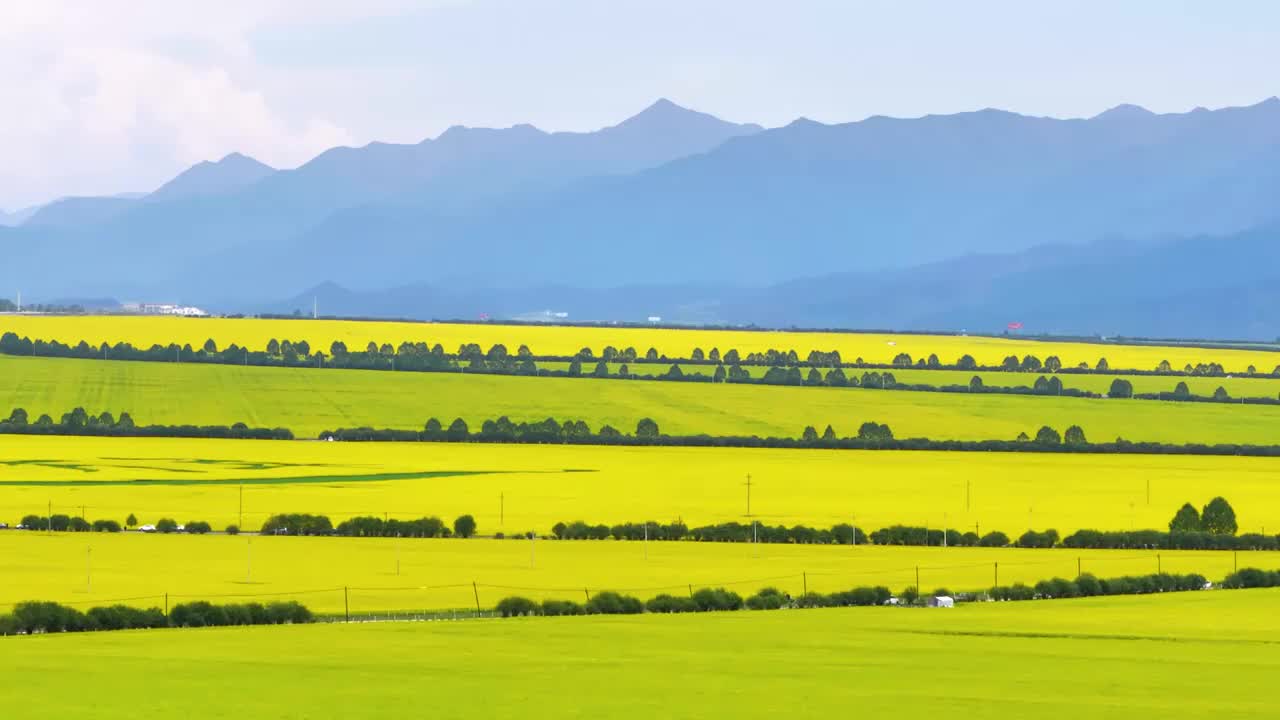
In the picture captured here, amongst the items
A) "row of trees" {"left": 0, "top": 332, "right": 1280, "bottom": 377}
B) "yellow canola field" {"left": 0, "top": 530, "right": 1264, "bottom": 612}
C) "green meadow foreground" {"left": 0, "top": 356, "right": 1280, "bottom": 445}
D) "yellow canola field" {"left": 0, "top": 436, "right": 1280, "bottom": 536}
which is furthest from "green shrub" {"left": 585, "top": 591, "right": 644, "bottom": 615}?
"row of trees" {"left": 0, "top": 332, "right": 1280, "bottom": 377}

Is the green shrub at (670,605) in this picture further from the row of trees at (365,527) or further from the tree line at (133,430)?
the tree line at (133,430)

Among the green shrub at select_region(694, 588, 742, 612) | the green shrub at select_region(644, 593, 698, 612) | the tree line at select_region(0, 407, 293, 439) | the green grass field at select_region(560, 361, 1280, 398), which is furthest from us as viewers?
the green grass field at select_region(560, 361, 1280, 398)

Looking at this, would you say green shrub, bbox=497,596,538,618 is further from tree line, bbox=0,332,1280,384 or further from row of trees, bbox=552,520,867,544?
tree line, bbox=0,332,1280,384

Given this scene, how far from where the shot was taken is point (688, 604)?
53688 millimetres

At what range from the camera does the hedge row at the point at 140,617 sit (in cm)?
4822

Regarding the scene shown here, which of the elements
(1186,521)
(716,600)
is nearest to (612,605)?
(716,600)

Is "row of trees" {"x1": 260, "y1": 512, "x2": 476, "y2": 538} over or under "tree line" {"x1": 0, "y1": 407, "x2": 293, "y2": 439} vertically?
under

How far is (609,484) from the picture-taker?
89.6 metres

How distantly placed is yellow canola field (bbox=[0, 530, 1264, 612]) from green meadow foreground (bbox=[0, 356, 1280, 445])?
50418 mm

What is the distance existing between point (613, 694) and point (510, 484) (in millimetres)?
50900

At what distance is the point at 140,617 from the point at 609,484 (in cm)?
4152

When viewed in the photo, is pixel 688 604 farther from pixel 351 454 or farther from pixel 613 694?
pixel 351 454

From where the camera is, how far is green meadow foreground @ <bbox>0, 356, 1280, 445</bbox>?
125125 mm

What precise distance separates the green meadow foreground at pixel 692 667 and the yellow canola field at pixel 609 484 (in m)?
24.6
